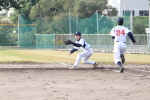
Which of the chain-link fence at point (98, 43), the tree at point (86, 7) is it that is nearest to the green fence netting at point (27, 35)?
the chain-link fence at point (98, 43)

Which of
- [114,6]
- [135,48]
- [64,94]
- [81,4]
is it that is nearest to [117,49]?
[64,94]

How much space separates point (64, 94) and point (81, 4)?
4860 cm

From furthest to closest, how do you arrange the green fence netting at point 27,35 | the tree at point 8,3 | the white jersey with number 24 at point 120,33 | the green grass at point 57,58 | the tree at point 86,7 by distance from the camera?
the tree at point 86,7, the tree at point 8,3, the green fence netting at point 27,35, the green grass at point 57,58, the white jersey with number 24 at point 120,33

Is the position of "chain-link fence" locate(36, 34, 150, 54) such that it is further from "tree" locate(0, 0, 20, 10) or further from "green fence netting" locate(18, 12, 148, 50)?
"tree" locate(0, 0, 20, 10)

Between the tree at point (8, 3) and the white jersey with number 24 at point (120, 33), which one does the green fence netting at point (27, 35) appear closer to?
the tree at point (8, 3)

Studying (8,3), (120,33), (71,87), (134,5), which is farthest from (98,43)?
(134,5)

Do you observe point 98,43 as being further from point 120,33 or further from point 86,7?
point 86,7

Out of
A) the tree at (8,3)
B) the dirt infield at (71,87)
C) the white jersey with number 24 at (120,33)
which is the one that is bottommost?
the dirt infield at (71,87)

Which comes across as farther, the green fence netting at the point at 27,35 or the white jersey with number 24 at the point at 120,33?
the green fence netting at the point at 27,35

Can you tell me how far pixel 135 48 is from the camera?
119 ft

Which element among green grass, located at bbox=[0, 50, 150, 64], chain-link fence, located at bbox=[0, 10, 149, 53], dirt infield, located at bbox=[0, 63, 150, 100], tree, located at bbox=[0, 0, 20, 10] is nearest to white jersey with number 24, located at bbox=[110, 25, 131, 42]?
dirt infield, located at bbox=[0, 63, 150, 100]

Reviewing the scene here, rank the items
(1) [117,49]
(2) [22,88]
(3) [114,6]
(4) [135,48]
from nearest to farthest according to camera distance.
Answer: (2) [22,88]
(1) [117,49]
(4) [135,48]
(3) [114,6]

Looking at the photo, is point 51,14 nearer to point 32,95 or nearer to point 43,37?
point 43,37

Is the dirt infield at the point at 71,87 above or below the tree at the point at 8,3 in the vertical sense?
below
